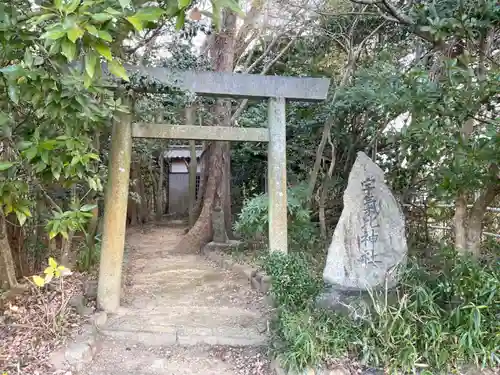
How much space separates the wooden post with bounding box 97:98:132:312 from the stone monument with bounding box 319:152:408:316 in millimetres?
2385

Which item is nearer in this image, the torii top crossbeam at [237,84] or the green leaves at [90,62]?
the green leaves at [90,62]

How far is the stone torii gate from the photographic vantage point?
4773 mm

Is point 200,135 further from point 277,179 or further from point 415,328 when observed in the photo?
point 415,328

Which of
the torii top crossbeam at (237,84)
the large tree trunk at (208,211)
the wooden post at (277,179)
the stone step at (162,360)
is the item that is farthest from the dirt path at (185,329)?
the torii top crossbeam at (237,84)

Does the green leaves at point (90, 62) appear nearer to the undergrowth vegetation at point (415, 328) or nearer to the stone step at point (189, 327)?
the undergrowth vegetation at point (415, 328)

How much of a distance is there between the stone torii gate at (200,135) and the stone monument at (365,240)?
3.20 feet

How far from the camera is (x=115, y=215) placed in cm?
479

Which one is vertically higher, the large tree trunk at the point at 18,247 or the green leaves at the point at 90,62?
the green leaves at the point at 90,62

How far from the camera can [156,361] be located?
3924 millimetres

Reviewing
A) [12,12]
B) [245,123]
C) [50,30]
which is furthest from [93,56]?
[245,123]

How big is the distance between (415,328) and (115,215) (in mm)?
3335

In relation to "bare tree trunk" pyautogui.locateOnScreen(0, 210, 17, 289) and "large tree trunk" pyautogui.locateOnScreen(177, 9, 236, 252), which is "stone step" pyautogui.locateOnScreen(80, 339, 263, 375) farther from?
"large tree trunk" pyautogui.locateOnScreen(177, 9, 236, 252)

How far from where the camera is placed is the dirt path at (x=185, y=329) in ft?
12.7

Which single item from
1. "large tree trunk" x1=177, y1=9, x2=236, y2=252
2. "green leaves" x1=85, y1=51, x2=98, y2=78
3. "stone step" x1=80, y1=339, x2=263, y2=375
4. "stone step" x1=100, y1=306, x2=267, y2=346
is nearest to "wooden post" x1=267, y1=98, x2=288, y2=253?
"stone step" x1=100, y1=306, x2=267, y2=346
